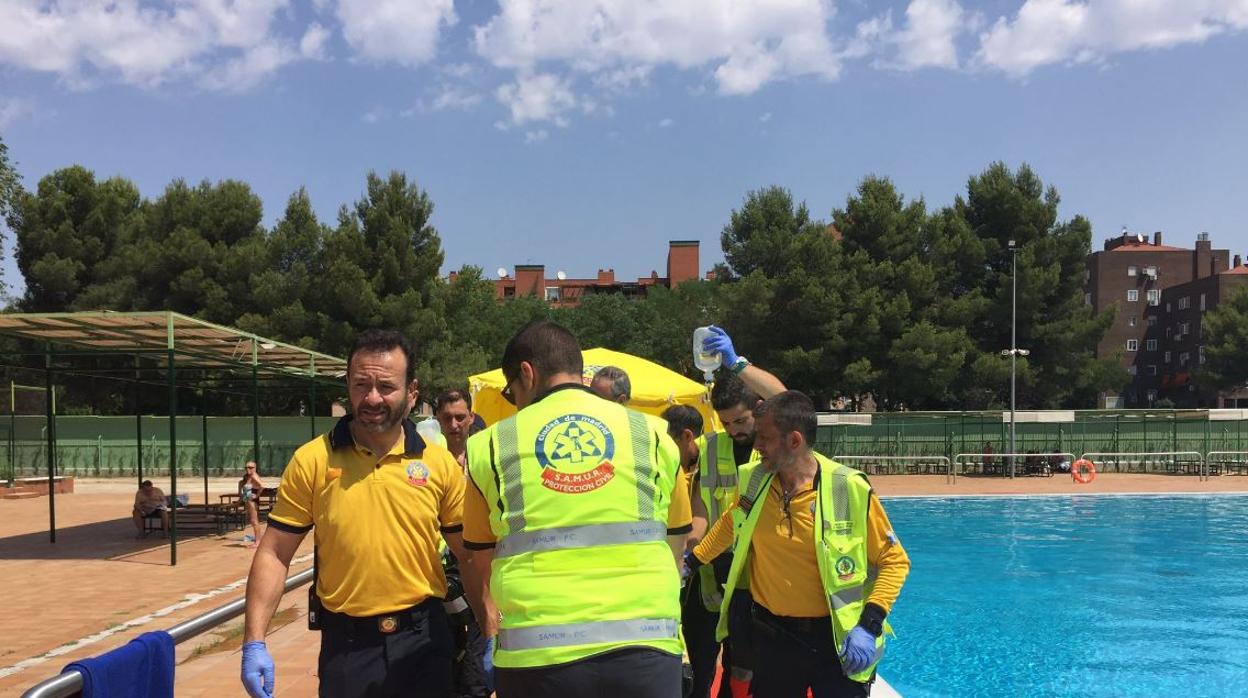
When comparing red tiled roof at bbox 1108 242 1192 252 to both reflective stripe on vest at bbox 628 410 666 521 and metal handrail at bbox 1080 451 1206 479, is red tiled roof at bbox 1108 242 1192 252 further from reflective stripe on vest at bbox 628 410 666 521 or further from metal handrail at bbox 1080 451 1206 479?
reflective stripe on vest at bbox 628 410 666 521

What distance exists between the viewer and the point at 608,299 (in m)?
60.4

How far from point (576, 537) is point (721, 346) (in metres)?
2.97

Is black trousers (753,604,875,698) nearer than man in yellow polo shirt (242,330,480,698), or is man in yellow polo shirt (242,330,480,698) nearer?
man in yellow polo shirt (242,330,480,698)

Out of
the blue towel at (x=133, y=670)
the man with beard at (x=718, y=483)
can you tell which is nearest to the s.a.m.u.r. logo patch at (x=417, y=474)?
the blue towel at (x=133, y=670)

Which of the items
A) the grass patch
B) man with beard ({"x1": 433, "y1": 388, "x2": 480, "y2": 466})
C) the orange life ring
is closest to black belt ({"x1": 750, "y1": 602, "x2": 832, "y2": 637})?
man with beard ({"x1": 433, "y1": 388, "x2": 480, "y2": 466})

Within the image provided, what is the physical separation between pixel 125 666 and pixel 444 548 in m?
1.41

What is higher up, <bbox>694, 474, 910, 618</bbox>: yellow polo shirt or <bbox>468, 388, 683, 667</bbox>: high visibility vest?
<bbox>468, 388, 683, 667</bbox>: high visibility vest

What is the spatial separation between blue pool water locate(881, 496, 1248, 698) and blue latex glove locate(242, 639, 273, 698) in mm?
7091

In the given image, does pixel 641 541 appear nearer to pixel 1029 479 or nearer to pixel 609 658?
pixel 609 658

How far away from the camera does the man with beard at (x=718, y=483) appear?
15.0 ft

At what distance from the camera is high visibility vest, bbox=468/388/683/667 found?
2250mm

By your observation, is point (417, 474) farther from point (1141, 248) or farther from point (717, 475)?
point (1141, 248)

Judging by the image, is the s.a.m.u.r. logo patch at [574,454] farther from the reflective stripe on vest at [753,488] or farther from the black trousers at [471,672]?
the reflective stripe on vest at [753,488]

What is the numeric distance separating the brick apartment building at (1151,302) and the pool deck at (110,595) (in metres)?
75.0
